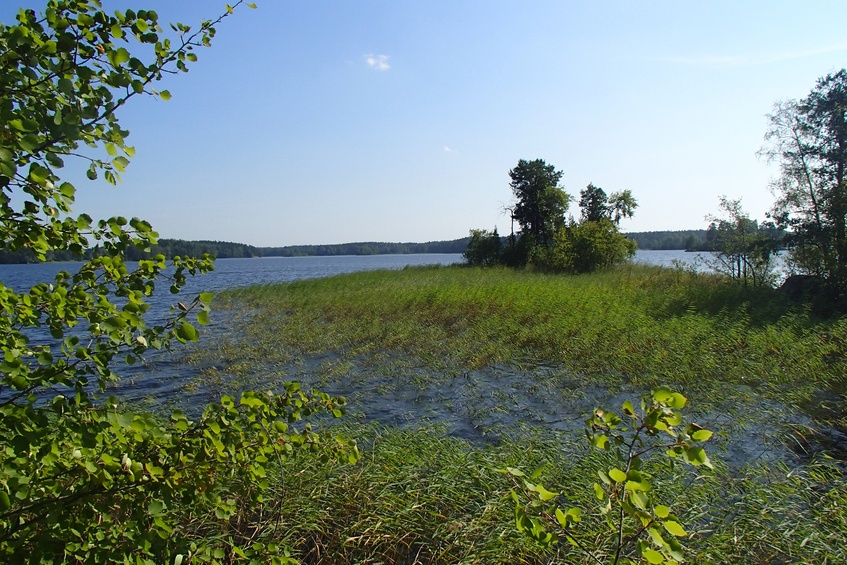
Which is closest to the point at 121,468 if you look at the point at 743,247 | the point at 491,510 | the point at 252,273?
the point at 491,510

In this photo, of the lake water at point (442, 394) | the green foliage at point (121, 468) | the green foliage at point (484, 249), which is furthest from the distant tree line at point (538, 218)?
the green foliage at point (121, 468)

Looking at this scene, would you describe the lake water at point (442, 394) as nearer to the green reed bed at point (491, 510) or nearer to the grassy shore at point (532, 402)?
the grassy shore at point (532, 402)

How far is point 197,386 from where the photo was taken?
11.4 meters

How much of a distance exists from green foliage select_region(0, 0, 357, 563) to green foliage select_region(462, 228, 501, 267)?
50.4 meters

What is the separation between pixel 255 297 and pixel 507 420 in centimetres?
2327

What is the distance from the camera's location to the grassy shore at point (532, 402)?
465 centimetres

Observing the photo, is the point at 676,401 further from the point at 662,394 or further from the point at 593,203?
the point at 593,203

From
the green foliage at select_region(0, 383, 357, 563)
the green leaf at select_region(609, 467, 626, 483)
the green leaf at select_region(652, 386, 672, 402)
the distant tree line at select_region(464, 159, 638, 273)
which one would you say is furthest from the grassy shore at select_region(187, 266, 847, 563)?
the distant tree line at select_region(464, 159, 638, 273)

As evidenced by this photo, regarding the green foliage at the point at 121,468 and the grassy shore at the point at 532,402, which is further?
the grassy shore at the point at 532,402

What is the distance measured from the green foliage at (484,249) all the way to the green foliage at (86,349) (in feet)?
165

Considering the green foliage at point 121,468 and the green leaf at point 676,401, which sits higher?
the green leaf at point 676,401

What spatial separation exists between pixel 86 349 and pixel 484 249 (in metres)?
51.7

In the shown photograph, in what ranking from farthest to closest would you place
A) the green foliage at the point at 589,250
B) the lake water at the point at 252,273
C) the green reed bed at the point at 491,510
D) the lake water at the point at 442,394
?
the lake water at the point at 252,273, the green foliage at the point at 589,250, the lake water at the point at 442,394, the green reed bed at the point at 491,510

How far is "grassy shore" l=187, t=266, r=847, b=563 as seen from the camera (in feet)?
15.3
